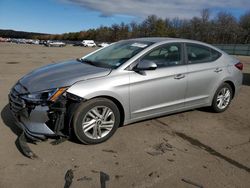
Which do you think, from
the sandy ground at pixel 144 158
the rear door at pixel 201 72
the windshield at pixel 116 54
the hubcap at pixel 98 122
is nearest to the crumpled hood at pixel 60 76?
the windshield at pixel 116 54

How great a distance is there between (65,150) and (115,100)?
1.05 m

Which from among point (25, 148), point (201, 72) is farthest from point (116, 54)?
point (25, 148)

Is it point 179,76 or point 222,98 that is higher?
point 179,76

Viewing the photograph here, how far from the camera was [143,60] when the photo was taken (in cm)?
465

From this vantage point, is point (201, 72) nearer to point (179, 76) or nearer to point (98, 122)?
point (179, 76)

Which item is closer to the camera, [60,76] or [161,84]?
[60,76]

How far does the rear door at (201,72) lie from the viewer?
17.5ft

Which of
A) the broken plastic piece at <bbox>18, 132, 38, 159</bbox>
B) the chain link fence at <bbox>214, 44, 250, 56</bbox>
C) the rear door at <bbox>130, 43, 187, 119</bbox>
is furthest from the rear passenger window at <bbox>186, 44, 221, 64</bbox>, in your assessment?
the chain link fence at <bbox>214, 44, 250, 56</bbox>

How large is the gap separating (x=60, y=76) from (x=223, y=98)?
3561mm

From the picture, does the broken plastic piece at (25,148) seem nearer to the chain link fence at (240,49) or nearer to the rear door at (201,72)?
the rear door at (201,72)

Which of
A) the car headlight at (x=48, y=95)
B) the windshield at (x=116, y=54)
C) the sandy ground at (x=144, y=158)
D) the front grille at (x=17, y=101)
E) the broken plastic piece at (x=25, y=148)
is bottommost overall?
the sandy ground at (x=144, y=158)

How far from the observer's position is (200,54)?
564 centimetres

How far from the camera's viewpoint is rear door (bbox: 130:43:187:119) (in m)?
4.60

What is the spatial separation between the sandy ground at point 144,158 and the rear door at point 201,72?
1.79 feet
